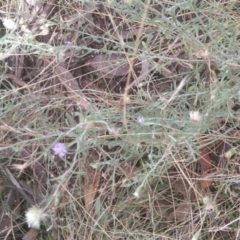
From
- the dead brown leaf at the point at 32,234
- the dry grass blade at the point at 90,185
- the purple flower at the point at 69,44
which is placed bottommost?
the dead brown leaf at the point at 32,234

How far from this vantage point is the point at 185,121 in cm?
117

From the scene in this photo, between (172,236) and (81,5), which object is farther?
(81,5)

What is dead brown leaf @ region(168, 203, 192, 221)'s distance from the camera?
4.30 feet

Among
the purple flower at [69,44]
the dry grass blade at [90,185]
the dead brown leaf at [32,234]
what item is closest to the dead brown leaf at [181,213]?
the dry grass blade at [90,185]

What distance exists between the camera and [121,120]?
48.9 inches

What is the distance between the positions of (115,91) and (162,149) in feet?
0.85

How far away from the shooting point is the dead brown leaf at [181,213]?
131 centimetres

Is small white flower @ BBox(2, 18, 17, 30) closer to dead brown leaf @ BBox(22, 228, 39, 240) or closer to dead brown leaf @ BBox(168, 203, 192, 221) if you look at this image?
dead brown leaf @ BBox(22, 228, 39, 240)

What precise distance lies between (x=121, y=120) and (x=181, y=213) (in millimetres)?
290

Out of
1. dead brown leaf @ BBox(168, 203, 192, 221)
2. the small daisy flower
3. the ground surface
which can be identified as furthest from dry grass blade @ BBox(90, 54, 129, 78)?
dead brown leaf @ BBox(168, 203, 192, 221)

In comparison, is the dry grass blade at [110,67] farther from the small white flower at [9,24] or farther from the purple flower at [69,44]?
the small white flower at [9,24]

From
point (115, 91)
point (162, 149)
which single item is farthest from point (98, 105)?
point (162, 149)

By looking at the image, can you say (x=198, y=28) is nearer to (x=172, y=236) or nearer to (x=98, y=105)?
(x=98, y=105)

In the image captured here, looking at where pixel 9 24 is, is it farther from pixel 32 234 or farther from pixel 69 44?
pixel 32 234
